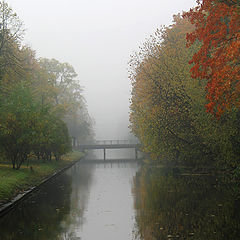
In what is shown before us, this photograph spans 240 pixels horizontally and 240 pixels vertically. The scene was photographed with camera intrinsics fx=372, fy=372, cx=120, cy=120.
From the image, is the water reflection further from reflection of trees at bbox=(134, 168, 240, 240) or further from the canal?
reflection of trees at bbox=(134, 168, 240, 240)

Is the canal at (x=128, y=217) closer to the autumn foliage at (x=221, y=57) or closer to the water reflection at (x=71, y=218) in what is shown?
the water reflection at (x=71, y=218)

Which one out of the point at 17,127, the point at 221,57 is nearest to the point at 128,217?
the point at 221,57

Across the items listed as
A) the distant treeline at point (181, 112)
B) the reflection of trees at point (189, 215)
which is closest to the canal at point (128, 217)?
the reflection of trees at point (189, 215)

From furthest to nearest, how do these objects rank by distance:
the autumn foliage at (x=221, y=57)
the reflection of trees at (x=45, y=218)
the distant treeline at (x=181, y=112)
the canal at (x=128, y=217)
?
the distant treeline at (x=181, y=112)
the autumn foliage at (x=221, y=57)
the reflection of trees at (x=45, y=218)
the canal at (x=128, y=217)

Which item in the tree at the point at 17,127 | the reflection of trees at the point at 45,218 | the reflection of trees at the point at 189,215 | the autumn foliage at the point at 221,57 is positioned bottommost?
the reflection of trees at the point at 45,218

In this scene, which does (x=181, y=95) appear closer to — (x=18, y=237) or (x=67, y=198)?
(x=67, y=198)

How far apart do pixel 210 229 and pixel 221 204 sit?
3727 mm

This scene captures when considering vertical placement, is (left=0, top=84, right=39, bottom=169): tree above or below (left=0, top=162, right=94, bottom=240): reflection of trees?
above

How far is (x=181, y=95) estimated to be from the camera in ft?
88.8

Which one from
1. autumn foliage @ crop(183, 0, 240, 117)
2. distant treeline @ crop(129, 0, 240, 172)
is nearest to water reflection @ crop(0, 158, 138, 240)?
autumn foliage @ crop(183, 0, 240, 117)

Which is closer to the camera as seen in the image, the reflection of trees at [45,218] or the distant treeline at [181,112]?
the reflection of trees at [45,218]

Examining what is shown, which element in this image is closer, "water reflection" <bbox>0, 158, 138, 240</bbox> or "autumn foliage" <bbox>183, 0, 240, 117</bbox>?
"water reflection" <bbox>0, 158, 138, 240</bbox>

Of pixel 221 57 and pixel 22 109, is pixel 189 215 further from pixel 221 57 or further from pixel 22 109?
pixel 22 109

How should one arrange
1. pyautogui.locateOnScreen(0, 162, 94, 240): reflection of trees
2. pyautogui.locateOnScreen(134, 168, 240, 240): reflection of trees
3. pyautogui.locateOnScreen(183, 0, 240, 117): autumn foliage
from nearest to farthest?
pyautogui.locateOnScreen(134, 168, 240, 240): reflection of trees, pyautogui.locateOnScreen(0, 162, 94, 240): reflection of trees, pyautogui.locateOnScreen(183, 0, 240, 117): autumn foliage
